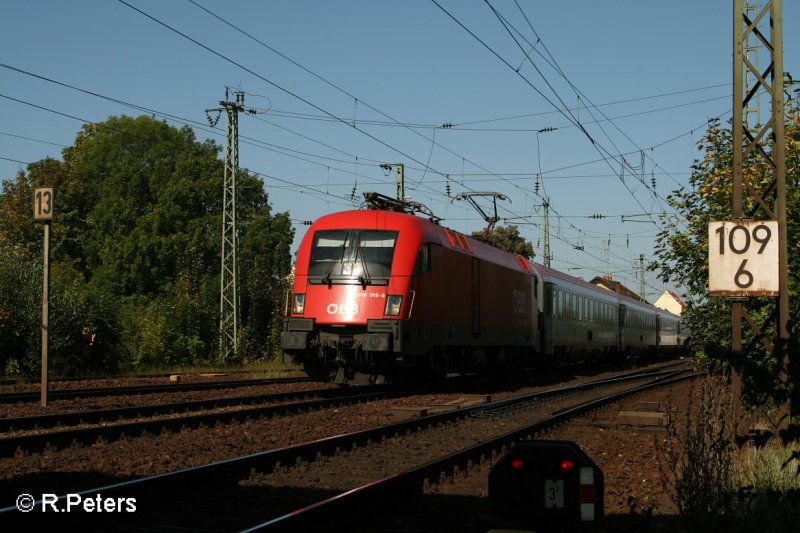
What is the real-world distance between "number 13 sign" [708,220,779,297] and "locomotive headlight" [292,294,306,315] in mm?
8881

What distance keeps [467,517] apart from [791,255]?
8120 mm

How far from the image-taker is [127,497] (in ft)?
21.7

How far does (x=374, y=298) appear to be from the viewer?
646 inches

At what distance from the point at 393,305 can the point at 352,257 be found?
1.28 m

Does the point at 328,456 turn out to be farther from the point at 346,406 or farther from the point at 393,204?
the point at 393,204

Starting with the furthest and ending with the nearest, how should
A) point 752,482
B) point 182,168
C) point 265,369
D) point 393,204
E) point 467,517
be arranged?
point 182,168 < point 265,369 < point 393,204 < point 752,482 < point 467,517

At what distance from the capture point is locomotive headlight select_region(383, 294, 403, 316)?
1627cm

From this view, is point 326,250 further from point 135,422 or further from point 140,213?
point 140,213

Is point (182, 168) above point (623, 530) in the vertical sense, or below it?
above

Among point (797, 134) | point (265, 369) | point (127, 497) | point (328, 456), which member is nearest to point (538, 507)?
point (127, 497)

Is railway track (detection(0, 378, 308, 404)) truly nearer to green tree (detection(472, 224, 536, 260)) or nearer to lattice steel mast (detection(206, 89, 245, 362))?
lattice steel mast (detection(206, 89, 245, 362))

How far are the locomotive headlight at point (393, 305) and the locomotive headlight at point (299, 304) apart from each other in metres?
1.65

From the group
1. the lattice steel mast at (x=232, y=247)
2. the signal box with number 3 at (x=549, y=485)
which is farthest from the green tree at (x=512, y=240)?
the signal box with number 3 at (x=549, y=485)

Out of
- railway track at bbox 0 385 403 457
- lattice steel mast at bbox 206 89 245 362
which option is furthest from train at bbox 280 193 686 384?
lattice steel mast at bbox 206 89 245 362
